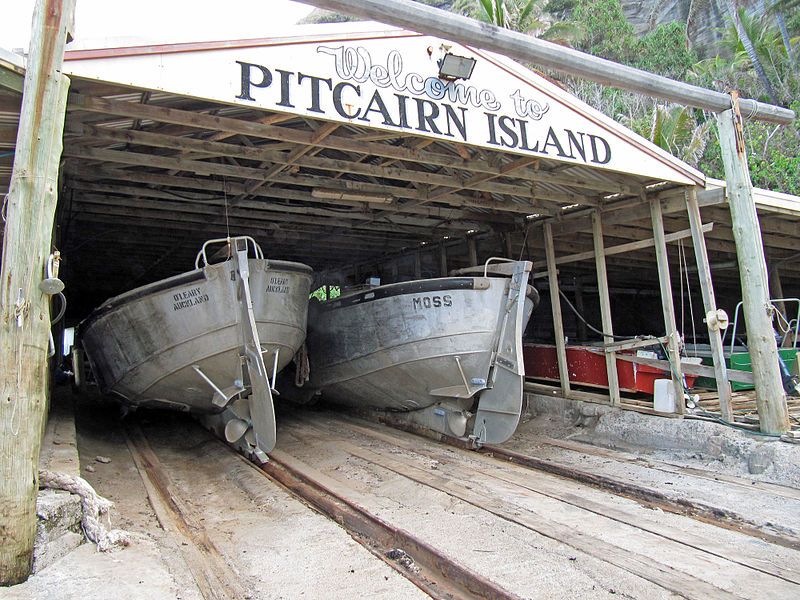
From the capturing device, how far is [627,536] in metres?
4.20

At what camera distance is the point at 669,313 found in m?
7.25

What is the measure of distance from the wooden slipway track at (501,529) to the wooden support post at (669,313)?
3.59 ft

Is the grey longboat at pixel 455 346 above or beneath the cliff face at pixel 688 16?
beneath

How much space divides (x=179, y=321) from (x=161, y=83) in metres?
3.55

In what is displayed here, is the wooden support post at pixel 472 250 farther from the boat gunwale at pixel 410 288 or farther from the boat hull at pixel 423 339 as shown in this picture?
the boat gunwale at pixel 410 288

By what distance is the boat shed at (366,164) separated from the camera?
4770mm

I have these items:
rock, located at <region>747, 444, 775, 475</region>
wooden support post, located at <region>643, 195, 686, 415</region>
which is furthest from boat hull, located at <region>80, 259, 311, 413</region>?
rock, located at <region>747, 444, 775, 475</region>

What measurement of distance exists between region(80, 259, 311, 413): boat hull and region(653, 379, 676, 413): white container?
4.68 meters

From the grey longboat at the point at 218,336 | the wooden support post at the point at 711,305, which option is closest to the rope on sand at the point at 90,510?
the grey longboat at the point at 218,336

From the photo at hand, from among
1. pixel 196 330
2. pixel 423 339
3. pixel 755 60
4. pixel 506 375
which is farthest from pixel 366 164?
pixel 755 60

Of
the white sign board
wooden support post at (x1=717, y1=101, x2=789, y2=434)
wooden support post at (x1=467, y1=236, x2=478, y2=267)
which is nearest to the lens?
the white sign board

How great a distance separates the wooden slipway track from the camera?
3441 millimetres

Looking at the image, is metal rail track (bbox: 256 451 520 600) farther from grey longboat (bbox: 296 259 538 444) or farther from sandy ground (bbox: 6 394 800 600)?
grey longboat (bbox: 296 259 538 444)

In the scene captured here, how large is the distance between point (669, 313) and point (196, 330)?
582 cm
